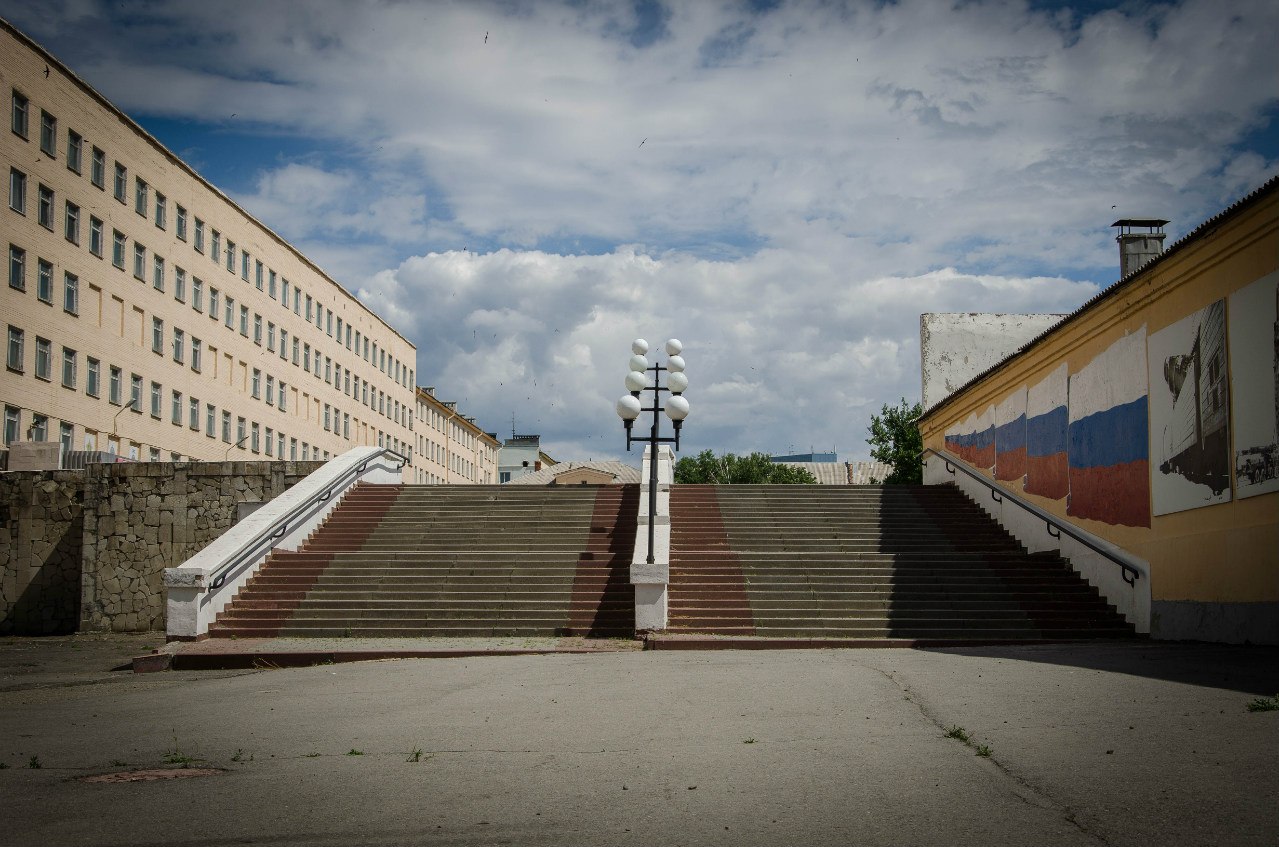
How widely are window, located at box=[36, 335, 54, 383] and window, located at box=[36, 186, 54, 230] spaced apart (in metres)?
4.17

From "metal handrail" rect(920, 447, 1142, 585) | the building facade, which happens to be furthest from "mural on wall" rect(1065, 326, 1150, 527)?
"metal handrail" rect(920, 447, 1142, 585)

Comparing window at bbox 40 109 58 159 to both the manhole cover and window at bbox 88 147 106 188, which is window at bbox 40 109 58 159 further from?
the manhole cover

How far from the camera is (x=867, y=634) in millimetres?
16766

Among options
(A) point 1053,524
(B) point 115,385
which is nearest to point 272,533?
(A) point 1053,524

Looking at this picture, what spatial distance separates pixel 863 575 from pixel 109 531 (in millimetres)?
14956

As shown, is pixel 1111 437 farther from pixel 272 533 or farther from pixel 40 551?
pixel 40 551

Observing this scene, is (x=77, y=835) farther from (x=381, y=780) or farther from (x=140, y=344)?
(x=140, y=344)

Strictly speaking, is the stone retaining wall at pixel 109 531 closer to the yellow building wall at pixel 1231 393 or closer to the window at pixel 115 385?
the yellow building wall at pixel 1231 393

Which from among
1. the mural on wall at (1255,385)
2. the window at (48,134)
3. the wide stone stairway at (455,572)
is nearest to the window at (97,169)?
the window at (48,134)

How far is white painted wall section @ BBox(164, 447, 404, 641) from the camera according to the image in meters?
17.3

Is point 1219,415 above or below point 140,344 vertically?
below

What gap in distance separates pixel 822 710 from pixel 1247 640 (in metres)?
8.11

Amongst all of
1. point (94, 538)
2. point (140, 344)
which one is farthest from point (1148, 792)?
Result: point (140, 344)

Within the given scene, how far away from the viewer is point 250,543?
19438mm
